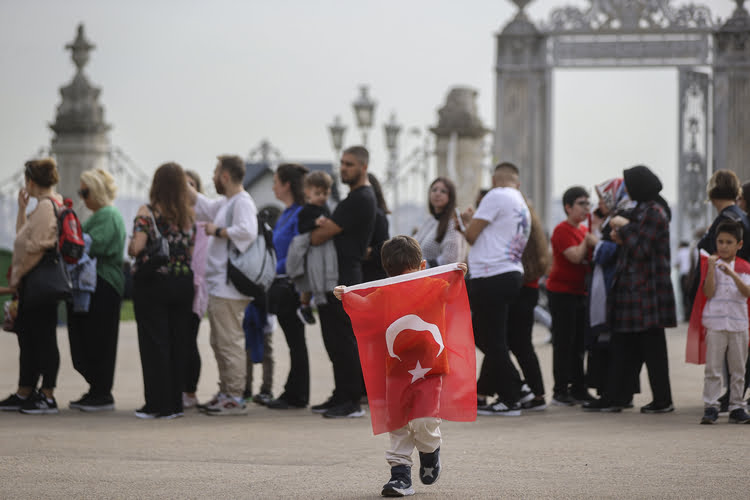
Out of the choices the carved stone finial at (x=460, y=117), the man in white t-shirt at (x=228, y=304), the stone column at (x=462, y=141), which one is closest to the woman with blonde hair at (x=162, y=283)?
the man in white t-shirt at (x=228, y=304)

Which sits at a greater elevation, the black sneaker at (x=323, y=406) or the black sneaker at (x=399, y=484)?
the black sneaker at (x=399, y=484)

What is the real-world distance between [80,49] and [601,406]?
48.0ft

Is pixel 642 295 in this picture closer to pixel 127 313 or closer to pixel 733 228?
pixel 733 228

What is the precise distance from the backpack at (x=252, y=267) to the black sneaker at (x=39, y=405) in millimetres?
1422

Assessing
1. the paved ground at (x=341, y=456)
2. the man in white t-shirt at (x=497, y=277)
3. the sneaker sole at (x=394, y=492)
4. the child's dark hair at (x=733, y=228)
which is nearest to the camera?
the sneaker sole at (x=394, y=492)

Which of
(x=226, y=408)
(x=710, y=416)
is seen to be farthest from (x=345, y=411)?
(x=710, y=416)

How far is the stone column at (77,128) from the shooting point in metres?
19.5

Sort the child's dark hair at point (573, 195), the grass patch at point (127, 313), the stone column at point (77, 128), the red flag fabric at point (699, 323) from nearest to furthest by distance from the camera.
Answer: the red flag fabric at point (699, 323) → the child's dark hair at point (573, 195) → the grass patch at point (127, 313) → the stone column at point (77, 128)

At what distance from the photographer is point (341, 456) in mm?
5609

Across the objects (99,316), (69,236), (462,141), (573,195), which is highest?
(462,141)

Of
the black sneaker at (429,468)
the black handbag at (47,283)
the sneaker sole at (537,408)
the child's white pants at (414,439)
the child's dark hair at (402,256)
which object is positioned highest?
the child's dark hair at (402,256)

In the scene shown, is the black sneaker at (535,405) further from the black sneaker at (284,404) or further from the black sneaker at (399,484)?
the black sneaker at (399,484)

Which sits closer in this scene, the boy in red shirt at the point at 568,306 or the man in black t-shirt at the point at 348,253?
the man in black t-shirt at the point at 348,253

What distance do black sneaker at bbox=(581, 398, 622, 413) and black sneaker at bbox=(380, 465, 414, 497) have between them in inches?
120
